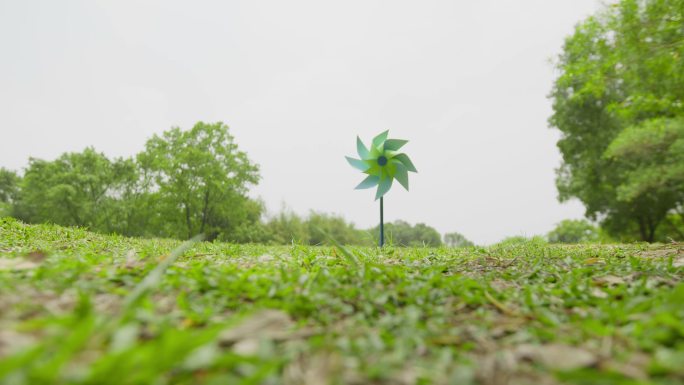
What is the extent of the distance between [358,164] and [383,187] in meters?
0.66

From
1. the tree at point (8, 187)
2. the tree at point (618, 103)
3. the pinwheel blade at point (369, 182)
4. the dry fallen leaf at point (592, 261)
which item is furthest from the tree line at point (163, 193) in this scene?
the dry fallen leaf at point (592, 261)

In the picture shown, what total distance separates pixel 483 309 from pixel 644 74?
9953mm

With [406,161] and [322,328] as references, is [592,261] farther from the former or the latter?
[406,161]

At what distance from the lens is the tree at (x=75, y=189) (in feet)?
90.6

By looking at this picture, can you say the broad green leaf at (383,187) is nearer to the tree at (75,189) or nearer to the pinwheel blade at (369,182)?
the pinwheel blade at (369,182)

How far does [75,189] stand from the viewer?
1104 inches

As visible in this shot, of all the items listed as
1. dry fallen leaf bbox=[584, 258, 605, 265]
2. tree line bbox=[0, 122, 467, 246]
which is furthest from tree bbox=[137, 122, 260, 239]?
dry fallen leaf bbox=[584, 258, 605, 265]

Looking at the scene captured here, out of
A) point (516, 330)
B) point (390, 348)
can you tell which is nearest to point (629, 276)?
point (516, 330)

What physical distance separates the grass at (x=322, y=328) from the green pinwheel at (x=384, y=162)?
15.5 ft

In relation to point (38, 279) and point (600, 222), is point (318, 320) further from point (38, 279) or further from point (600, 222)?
point (600, 222)

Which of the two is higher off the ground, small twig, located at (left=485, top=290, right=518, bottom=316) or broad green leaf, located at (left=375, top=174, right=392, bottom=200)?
broad green leaf, located at (left=375, top=174, right=392, bottom=200)

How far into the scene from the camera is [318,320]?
76.2 inches

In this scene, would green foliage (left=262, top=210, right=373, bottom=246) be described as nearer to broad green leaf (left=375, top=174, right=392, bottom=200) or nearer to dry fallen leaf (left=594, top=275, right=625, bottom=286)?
broad green leaf (left=375, top=174, right=392, bottom=200)

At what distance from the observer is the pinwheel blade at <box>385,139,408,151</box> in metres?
7.56
